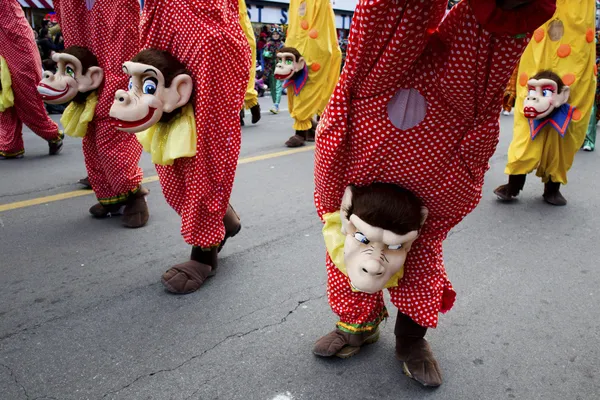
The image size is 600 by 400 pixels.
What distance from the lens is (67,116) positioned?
329cm

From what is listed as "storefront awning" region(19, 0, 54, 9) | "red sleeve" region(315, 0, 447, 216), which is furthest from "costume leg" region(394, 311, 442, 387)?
"storefront awning" region(19, 0, 54, 9)

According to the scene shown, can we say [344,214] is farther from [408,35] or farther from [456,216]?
[408,35]

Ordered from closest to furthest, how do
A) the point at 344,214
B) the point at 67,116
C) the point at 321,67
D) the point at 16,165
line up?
1. the point at 344,214
2. the point at 67,116
3. the point at 16,165
4. the point at 321,67

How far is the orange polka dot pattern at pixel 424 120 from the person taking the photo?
135 cm

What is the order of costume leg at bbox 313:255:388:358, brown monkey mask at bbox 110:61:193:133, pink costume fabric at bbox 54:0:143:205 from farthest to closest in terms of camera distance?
pink costume fabric at bbox 54:0:143:205 < brown monkey mask at bbox 110:61:193:133 < costume leg at bbox 313:255:388:358

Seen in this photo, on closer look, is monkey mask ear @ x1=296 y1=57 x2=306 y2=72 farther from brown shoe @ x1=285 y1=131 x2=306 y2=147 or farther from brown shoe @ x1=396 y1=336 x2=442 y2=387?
brown shoe @ x1=396 y1=336 x2=442 y2=387

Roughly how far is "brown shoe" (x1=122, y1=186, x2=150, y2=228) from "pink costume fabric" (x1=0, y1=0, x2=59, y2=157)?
202cm

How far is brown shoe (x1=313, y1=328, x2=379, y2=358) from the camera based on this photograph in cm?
210

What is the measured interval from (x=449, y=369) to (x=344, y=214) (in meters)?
0.85

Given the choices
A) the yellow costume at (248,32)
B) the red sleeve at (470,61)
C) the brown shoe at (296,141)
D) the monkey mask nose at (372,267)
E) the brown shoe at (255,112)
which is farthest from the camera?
the brown shoe at (255,112)

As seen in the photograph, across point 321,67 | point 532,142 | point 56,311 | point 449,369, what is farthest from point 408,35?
point 321,67

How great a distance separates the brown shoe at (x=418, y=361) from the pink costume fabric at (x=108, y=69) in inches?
84.4

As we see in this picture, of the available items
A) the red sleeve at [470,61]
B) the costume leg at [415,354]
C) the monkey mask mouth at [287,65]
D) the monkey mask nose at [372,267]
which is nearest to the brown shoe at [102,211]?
the costume leg at [415,354]

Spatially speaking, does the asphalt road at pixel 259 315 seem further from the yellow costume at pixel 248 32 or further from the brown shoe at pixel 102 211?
the yellow costume at pixel 248 32
